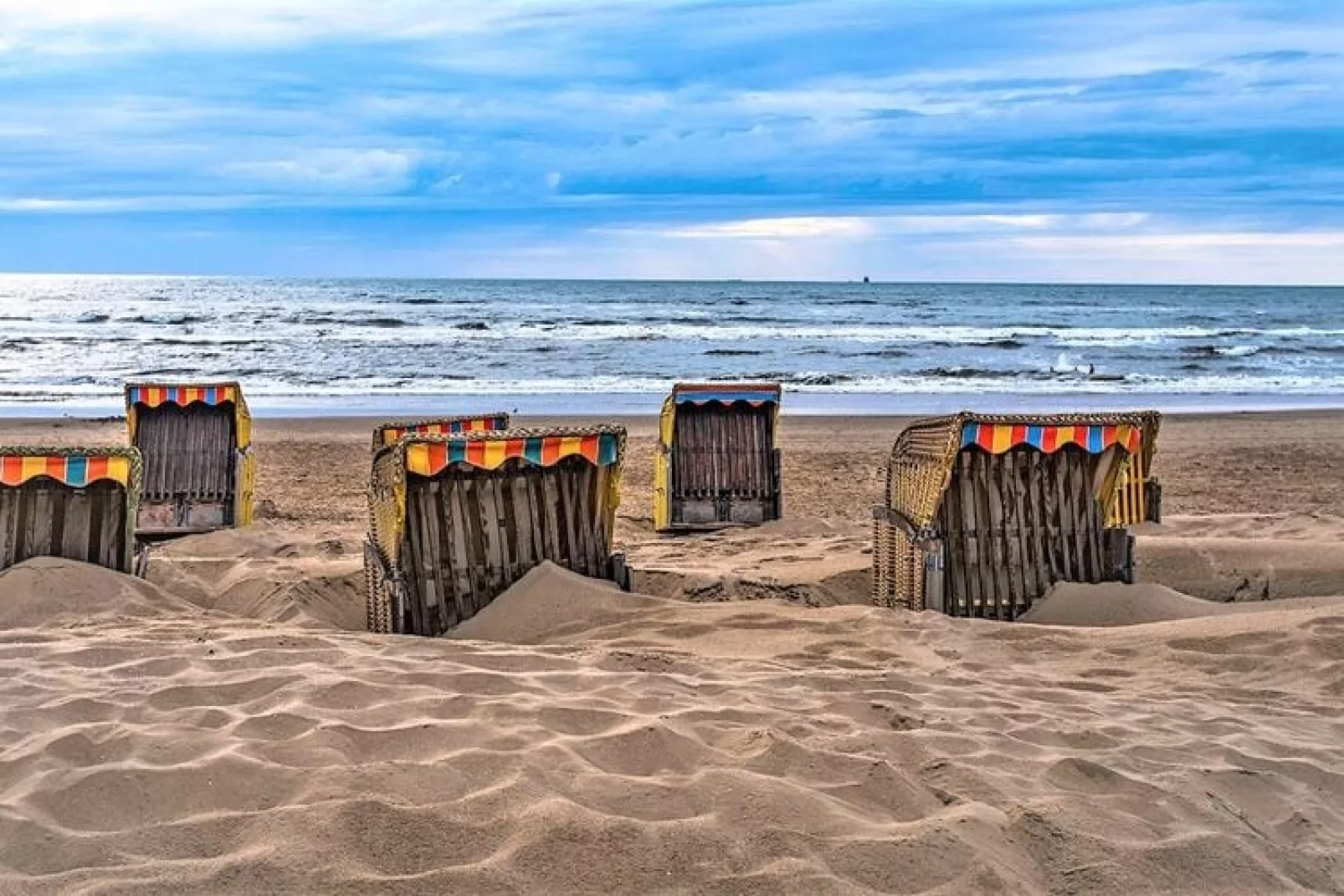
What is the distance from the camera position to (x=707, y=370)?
27.1 meters

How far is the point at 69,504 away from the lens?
585 centimetres

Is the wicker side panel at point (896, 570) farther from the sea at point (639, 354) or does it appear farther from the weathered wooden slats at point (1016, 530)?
the sea at point (639, 354)

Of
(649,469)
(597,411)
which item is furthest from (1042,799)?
(597,411)

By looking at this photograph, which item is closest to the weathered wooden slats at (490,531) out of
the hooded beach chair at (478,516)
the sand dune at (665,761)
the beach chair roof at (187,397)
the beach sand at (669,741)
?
the hooded beach chair at (478,516)

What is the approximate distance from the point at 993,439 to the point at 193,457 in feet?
19.5

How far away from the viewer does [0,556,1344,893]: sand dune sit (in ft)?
9.05

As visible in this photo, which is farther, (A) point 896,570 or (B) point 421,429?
(B) point 421,429

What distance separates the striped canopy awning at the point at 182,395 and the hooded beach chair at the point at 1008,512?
5176mm

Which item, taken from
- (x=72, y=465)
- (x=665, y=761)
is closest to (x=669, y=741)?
(x=665, y=761)

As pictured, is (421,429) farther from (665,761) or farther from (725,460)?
(665,761)

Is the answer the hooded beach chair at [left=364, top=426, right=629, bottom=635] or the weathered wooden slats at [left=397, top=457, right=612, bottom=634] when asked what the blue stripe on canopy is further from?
the weathered wooden slats at [left=397, top=457, right=612, bottom=634]

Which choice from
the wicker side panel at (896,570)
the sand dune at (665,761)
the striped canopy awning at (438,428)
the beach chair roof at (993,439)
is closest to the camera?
the sand dune at (665,761)

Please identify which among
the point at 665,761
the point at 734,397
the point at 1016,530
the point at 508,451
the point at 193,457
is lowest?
the point at 665,761

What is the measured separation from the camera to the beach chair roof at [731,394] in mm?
8828
